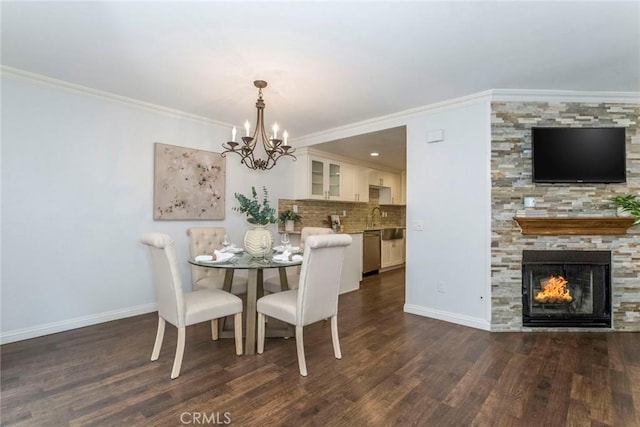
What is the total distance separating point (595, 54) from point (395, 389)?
2.96 m

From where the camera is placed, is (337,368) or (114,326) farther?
(114,326)

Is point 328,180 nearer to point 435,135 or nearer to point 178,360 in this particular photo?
point 435,135

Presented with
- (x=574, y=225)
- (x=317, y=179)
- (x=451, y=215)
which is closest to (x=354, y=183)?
(x=317, y=179)

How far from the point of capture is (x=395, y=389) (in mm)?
2047

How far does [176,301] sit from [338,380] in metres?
1.28

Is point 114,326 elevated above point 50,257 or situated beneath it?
situated beneath

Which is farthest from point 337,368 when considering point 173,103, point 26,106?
point 26,106

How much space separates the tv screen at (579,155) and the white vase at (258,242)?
2.75 meters

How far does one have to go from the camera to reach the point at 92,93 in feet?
10.3

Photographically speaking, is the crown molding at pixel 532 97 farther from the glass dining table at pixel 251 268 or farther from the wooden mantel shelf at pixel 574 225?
Answer: the glass dining table at pixel 251 268

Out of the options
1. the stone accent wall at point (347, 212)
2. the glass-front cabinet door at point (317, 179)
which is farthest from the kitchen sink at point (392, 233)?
the glass-front cabinet door at point (317, 179)

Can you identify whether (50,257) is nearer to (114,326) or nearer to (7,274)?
(7,274)

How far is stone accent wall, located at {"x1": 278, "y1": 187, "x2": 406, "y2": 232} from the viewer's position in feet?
17.6

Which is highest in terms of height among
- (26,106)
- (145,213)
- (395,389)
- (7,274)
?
(26,106)
